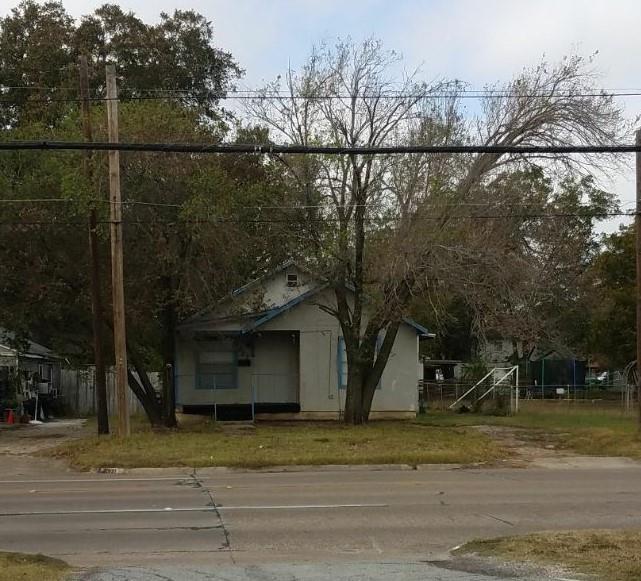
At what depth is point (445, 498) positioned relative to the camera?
13.1 metres

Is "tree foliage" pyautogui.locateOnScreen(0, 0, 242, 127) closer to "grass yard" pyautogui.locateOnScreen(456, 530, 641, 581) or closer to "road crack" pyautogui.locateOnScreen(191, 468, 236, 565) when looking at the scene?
"road crack" pyautogui.locateOnScreen(191, 468, 236, 565)

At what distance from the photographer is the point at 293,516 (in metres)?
11.3

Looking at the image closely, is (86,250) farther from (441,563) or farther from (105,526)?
(441,563)

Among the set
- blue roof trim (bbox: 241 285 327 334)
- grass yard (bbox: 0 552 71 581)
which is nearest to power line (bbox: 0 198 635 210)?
blue roof trim (bbox: 241 285 327 334)

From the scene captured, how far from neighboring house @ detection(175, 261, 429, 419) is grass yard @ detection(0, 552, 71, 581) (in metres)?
19.5

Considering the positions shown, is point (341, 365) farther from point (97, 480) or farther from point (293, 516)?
point (293, 516)

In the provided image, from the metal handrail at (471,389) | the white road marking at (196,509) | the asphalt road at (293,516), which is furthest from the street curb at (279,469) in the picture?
the metal handrail at (471,389)

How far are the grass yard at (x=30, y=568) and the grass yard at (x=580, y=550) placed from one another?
156 inches

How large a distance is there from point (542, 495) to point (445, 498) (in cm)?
155

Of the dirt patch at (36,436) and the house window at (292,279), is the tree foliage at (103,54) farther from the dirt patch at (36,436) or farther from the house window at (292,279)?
the dirt patch at (36,436)

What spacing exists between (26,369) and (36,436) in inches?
487

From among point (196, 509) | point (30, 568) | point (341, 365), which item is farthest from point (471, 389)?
point (30, 568)

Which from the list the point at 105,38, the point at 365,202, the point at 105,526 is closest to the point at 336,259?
the point at 365,202

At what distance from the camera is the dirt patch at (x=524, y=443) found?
63.8 ft
